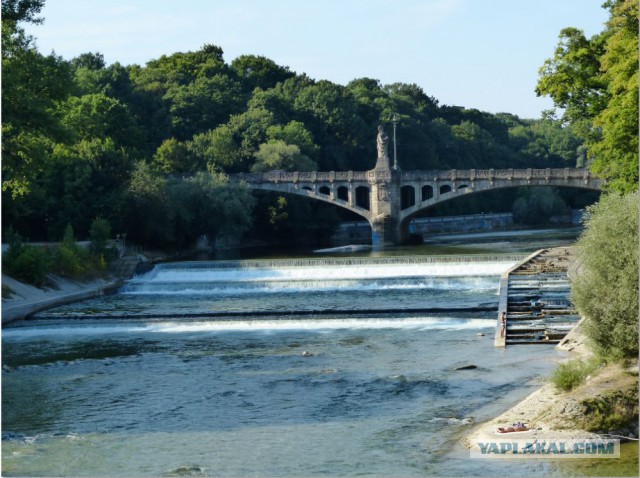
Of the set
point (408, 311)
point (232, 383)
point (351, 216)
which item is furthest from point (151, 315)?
point (351, 216)

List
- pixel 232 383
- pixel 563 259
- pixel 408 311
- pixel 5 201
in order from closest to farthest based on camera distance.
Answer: pixel 232 383 < pixel 408 311 < pixel 563 259 < pixel 5 201

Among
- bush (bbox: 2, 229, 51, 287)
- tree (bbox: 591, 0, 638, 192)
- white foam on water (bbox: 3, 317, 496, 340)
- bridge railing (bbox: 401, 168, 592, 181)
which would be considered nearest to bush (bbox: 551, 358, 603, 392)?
white foam on water (bbox: 3, 317, 496, 340)

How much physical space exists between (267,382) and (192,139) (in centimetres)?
7176

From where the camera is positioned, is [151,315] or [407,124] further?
[407,124]

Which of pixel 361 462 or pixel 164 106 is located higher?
pixel 164 106

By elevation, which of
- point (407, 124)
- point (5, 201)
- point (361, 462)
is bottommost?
point (361, 462)

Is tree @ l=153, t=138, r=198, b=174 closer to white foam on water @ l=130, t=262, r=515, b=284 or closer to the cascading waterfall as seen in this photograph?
the cascading waterfall

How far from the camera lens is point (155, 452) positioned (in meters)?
20.1

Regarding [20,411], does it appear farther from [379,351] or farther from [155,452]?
[379,351]

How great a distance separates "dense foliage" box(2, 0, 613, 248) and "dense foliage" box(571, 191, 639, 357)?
21527 mm

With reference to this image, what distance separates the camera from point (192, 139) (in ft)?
316

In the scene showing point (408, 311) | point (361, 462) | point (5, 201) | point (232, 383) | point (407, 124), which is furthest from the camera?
point (407, 124)

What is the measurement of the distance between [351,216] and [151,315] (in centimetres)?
6018

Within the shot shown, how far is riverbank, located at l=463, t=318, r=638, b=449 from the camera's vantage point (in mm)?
19219
